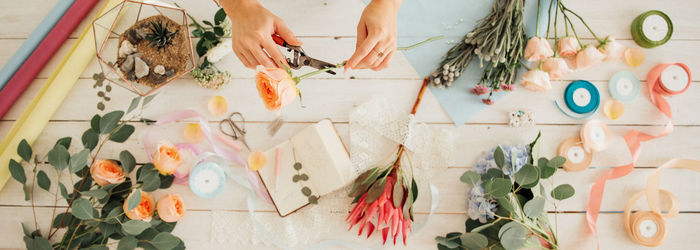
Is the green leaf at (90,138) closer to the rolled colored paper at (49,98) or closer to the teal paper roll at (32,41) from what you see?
the rolled colored paper at (49,98)

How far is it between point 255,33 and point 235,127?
475 millimetres

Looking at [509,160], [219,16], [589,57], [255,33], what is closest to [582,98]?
[589,57]

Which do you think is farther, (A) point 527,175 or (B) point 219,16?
(B) point 219,16

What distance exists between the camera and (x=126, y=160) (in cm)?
118

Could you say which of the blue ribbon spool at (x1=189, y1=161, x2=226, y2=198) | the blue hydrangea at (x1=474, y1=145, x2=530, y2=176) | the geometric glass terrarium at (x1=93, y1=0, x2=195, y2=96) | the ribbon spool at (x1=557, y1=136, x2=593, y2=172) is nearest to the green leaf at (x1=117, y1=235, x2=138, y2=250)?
the blue ribbon spool at (x1=189, y1=161, x2=226, y2=198)

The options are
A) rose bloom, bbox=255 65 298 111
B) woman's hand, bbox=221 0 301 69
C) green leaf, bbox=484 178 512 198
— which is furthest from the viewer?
green leaf, bbox=484 178 512 198

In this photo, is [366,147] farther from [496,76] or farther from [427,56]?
[496,76]

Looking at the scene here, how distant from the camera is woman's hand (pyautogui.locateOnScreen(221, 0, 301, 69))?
85cm

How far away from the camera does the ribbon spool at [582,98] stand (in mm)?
1229

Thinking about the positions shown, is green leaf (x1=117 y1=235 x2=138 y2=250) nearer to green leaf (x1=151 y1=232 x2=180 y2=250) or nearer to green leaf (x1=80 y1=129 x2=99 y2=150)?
green leaf (x1=151 y1=232 x2=180 y2=250)

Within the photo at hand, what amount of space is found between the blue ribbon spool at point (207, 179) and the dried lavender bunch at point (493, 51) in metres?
0.73

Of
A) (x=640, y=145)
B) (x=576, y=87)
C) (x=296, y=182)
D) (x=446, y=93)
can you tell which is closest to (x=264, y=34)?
(x=296, y=182)

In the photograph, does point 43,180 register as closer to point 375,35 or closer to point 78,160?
point 78,160

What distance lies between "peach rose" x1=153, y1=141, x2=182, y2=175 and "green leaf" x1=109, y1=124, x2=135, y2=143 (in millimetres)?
111
